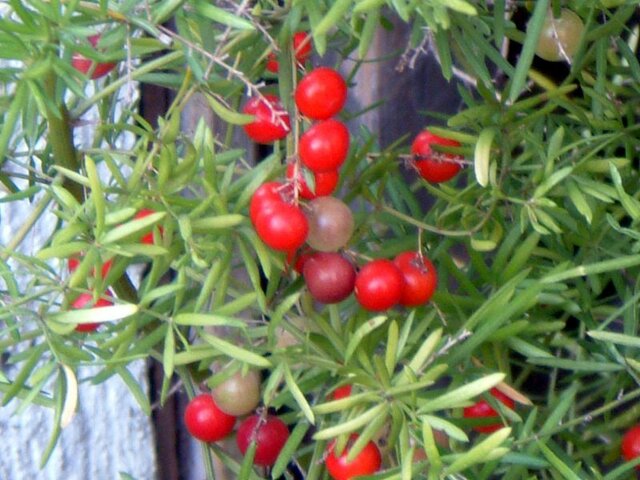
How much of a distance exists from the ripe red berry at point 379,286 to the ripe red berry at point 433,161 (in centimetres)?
11

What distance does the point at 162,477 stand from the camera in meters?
1.13

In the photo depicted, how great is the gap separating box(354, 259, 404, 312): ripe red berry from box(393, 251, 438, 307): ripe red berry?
11 mm

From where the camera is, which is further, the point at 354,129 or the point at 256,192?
the point at 354,129

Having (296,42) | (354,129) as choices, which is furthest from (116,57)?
(354,129)

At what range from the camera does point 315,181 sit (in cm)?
57

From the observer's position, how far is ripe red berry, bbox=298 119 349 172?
53 centimetres

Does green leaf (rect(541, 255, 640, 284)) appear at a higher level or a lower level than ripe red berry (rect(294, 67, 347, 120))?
lower

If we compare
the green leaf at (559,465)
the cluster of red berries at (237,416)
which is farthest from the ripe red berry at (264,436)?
the green leaf at (559,465)

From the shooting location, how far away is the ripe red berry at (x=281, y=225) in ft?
1.71

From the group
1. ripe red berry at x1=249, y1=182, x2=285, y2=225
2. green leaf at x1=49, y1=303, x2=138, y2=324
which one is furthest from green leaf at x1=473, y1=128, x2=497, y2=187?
green leaf at x1=49, y1=303, x2=138, y2=324

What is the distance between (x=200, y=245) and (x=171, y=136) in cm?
8

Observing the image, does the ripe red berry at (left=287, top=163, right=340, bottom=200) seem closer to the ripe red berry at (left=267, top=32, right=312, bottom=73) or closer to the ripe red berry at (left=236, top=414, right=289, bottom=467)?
the ripe red berry at (left=267, top=32, right=312, bottom=73)

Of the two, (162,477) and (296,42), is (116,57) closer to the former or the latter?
(296,42)

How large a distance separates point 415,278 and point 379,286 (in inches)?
1.4
